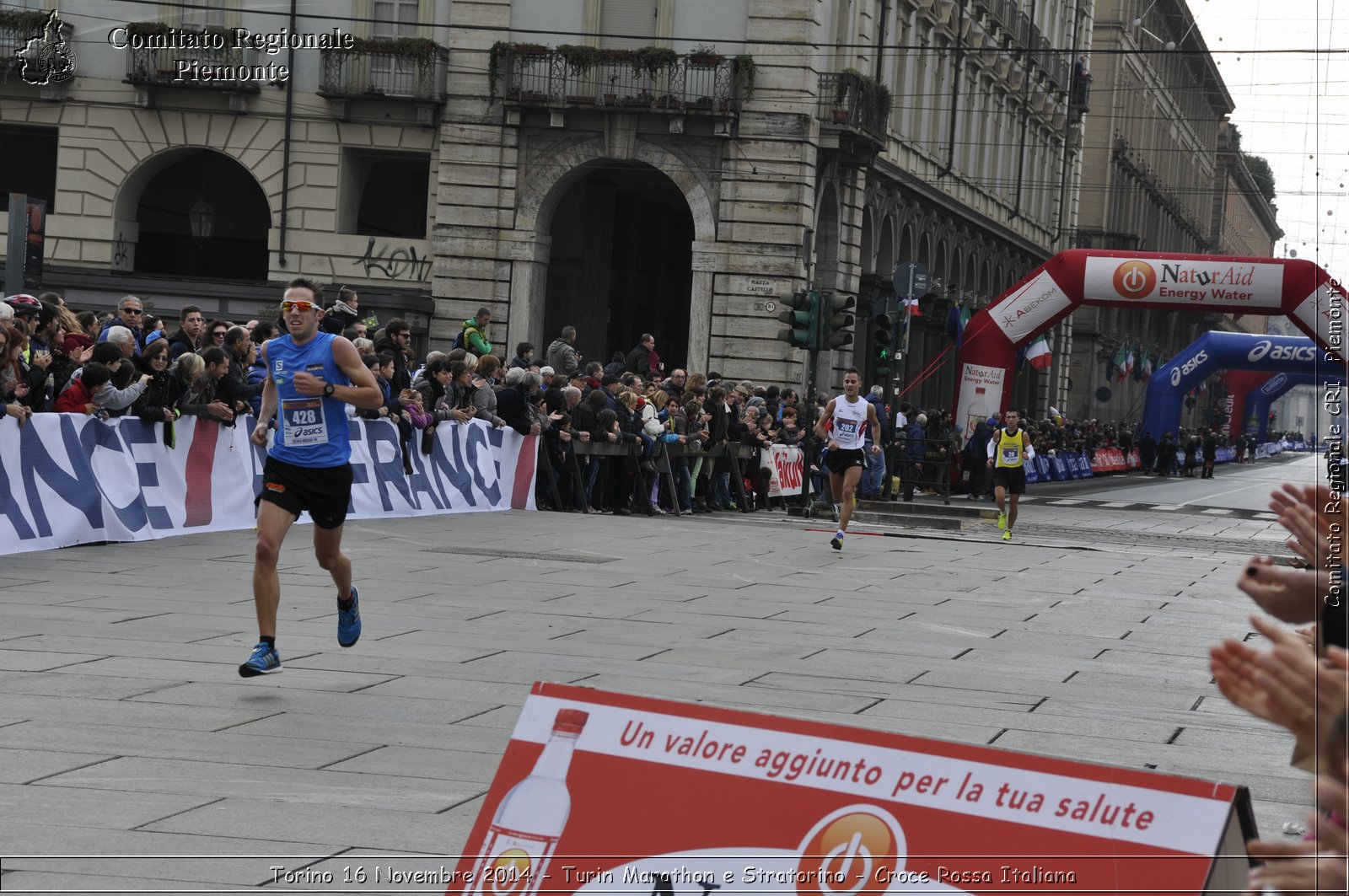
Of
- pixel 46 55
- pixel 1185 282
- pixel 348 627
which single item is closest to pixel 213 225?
pixel 46 55

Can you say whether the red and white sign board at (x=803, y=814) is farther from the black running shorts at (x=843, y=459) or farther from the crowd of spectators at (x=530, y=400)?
the black running shorts at (x=843, y=459)

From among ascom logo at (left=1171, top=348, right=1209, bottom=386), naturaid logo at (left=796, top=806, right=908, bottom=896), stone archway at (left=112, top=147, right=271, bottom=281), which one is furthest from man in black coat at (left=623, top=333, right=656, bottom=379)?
ascom logo at (left=1171, top=348, right=1209, bottom=386)

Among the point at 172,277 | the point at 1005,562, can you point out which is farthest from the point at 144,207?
the point at 1005,562

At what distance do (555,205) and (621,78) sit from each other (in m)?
2.72

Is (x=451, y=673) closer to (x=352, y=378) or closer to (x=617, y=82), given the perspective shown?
(x=352, y=378)

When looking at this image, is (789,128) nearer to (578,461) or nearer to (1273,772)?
(578,461)

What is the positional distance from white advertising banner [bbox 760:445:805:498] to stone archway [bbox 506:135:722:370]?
4.74 metres

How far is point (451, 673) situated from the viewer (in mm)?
8609

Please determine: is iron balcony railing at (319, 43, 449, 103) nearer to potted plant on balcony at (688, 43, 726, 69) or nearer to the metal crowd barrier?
potted plant on balcony at (688, 43, 726, 69)

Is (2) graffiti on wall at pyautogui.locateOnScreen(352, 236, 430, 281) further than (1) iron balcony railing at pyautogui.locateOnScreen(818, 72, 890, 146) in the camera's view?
No

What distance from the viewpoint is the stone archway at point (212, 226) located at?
34.5 m

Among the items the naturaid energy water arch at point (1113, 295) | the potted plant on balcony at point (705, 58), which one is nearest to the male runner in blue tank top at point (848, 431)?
the naturaid energy water arch at point (1113, 295)

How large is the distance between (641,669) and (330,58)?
2559 cm

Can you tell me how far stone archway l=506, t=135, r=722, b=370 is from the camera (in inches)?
1278
